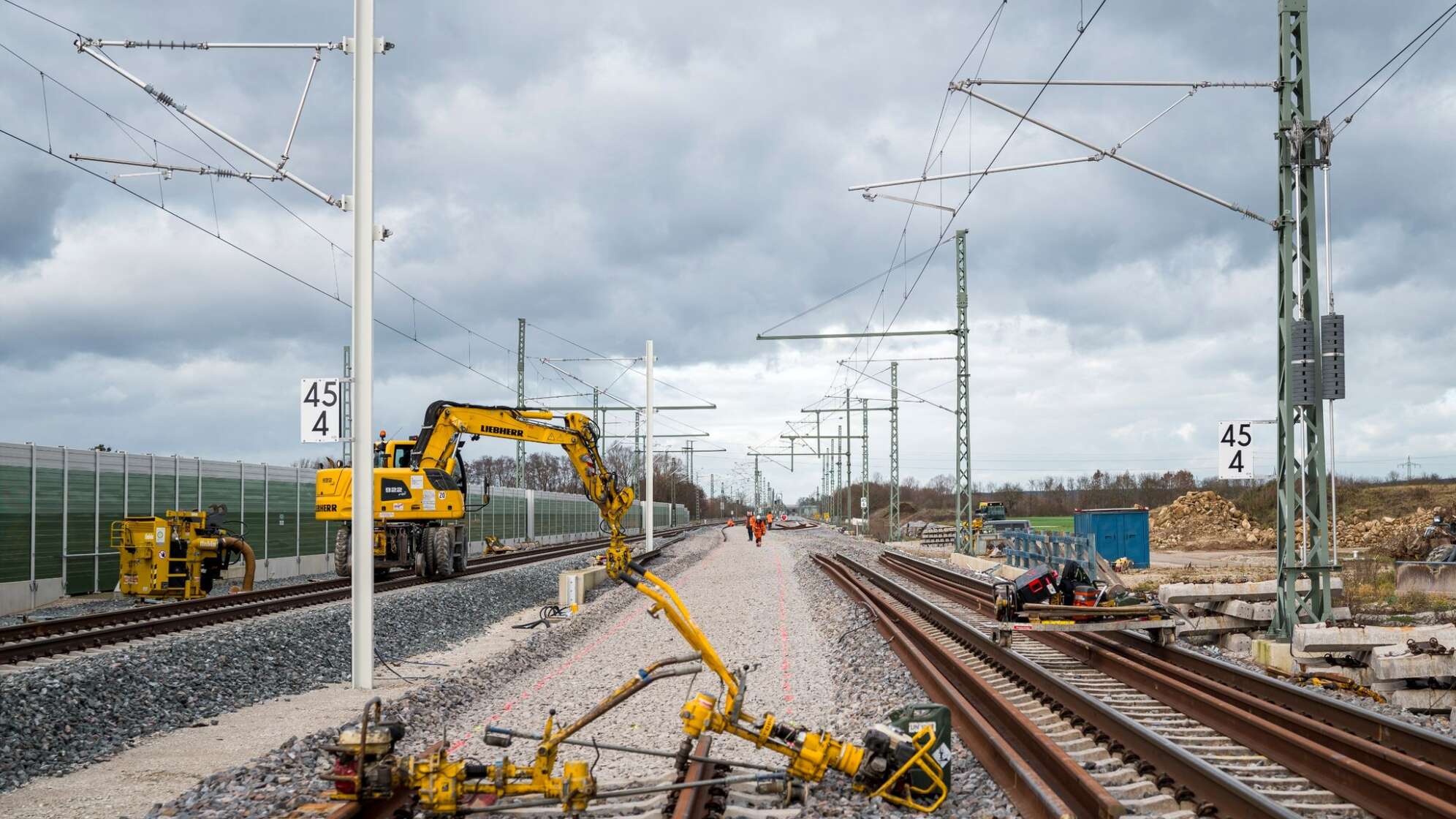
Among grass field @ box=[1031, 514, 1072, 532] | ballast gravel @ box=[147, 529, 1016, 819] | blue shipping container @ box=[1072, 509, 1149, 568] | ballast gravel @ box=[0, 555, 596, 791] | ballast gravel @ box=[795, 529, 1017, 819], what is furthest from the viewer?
grass field @ box=[1031, 514, 1072, 532]

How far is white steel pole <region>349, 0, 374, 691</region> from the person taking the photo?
12.2 meters

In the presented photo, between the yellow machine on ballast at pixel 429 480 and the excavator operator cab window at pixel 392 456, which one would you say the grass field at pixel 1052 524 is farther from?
the excavator operator cab window at pixel 392 456

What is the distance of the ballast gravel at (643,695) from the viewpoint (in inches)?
286

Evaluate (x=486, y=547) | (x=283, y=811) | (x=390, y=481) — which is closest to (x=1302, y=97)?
(x=283, y=811)

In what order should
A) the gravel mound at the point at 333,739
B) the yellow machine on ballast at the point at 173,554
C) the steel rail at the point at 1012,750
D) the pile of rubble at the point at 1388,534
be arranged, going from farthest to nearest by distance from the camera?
the pile of rubble at the point at 1388,534 < the yellow machine on ballast at the point at 173,554 < the gravel mound at the point at 333,739 < the steel rail at the point at 1012,750

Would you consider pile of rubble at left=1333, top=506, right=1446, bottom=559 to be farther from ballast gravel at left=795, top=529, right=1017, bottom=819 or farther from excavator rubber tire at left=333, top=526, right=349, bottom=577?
excavator rubber tire at left=333, top=526, right=349, bottom=577

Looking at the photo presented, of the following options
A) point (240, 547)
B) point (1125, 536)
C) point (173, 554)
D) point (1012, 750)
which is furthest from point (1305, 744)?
point (1125, 536)

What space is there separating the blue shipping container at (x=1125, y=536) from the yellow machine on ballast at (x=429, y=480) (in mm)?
17645

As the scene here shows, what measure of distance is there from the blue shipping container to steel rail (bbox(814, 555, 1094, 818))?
68.1ft

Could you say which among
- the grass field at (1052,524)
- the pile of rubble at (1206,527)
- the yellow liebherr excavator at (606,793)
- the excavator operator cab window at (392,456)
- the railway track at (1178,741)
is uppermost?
the excavator operator cab window at (392,456)

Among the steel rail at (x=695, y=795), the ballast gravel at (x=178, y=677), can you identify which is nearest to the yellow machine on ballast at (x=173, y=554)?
the ballast gravel at (x=178, y=677)

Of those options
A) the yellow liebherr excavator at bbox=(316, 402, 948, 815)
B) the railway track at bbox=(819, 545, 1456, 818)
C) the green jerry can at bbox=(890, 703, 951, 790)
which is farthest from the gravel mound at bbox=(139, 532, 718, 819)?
the railway track at bbox=(819, 545, 1456, 818)

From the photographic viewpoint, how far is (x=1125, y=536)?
3170cm

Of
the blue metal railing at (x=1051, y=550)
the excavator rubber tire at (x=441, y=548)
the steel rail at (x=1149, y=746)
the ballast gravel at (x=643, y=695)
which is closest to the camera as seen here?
the steel rail at (x=1149, y=746)
